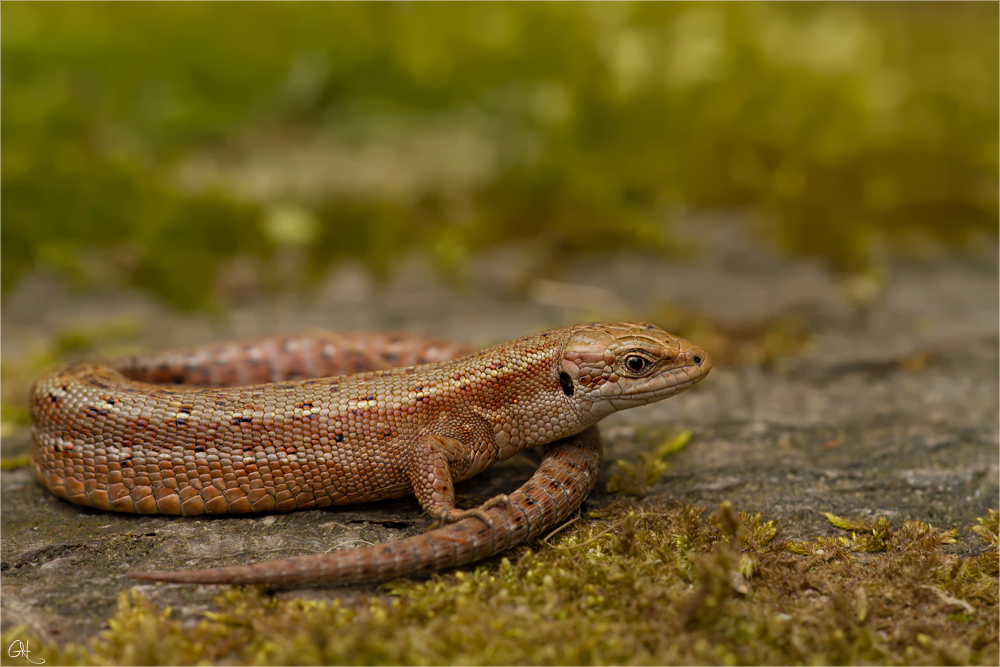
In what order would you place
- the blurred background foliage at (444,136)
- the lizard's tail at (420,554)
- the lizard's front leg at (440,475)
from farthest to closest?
the blurred background foliage at (444,136), the lizard's front leg at (440,475), the lizard's tail at (420,554)

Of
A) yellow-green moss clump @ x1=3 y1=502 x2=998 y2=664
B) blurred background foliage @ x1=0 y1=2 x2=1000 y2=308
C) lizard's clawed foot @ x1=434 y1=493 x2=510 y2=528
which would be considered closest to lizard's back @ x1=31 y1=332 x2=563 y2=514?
lizard's clawed foot @ x1=434 y1=493 x2=510 y2=528

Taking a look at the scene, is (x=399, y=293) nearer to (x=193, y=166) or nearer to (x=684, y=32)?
(x=193, y=166)

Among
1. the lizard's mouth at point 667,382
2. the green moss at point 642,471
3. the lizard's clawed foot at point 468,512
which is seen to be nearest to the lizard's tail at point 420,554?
the lizard's clawed foot at point 468,512

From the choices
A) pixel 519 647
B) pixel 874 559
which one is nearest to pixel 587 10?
pixel 874 559

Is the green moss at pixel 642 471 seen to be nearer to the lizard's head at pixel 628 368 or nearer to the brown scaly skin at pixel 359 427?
the brown scaly skin at pixel 359 427

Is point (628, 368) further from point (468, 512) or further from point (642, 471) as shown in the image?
point (468, 512)

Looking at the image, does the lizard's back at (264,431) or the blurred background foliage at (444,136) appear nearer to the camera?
the lizard's back at (264,431)

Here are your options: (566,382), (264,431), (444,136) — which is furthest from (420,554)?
(444,136)
